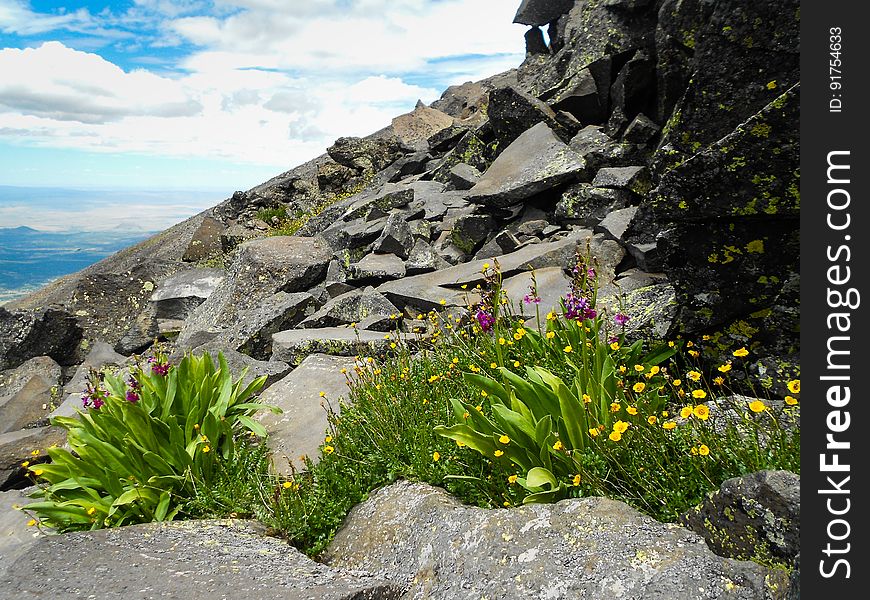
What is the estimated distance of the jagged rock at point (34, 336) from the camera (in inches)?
472

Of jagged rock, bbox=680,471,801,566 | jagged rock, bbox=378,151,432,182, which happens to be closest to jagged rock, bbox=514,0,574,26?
jagged rock, bbox=378,151,432,182

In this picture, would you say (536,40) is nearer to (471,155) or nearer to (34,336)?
(471,155)

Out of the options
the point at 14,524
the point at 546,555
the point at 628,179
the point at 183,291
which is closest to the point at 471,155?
the point at 628,179

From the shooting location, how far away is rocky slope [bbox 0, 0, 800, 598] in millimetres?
4727

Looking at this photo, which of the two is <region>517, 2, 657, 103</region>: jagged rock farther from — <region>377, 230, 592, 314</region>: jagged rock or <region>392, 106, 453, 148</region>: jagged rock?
<region>392, 106, 453, 148</region>: jagged rock

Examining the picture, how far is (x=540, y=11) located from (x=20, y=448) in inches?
785

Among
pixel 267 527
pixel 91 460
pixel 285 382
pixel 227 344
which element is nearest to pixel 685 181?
pixel 267 527

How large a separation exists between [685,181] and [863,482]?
3225 mm

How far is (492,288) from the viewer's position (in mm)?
6660

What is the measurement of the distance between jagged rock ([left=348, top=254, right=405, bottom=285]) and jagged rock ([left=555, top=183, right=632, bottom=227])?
124 inches

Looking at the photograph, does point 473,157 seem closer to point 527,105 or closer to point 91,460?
point 527,105

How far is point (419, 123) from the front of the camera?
29.2 metres

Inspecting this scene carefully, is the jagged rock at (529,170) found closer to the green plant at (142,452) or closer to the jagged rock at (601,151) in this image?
the jagged rock at (601,151)

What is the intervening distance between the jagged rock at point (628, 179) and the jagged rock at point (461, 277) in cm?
118
